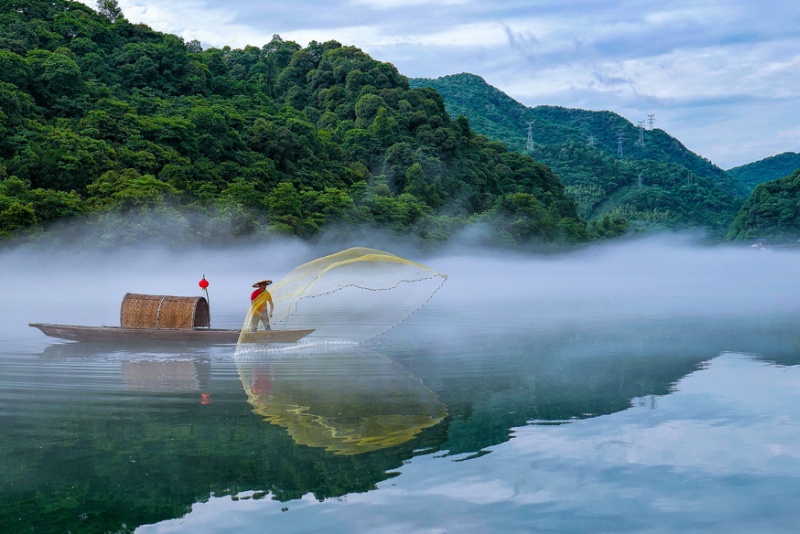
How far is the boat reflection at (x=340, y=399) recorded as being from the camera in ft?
36.5

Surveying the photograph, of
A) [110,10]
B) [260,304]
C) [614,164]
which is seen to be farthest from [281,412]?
[614,164]

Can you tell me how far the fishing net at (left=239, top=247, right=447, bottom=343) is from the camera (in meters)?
18.5

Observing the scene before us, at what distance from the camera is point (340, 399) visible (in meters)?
13.5

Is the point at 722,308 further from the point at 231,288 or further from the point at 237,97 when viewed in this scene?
the point at 237,97

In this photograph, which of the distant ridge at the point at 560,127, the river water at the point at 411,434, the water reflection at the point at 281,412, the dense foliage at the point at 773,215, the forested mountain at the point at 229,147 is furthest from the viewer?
the distant ridge at the point at 560,127

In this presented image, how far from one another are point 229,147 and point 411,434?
5951 cm

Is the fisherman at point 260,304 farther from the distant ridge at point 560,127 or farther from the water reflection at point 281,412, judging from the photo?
→ the distant ridge at point 560,127

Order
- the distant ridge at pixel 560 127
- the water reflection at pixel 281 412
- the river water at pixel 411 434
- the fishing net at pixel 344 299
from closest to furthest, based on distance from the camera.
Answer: the river water at pixel 411 434 → the water reflection at pixel 281 412 → the fishing net at pixel 344 299 → the distant ridge at pixel 560 127

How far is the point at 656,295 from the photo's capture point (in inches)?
1617

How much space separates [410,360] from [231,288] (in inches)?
1215

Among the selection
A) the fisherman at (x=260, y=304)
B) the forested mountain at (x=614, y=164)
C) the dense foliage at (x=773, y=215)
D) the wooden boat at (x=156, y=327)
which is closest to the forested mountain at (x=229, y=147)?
the dense foliage at (x=773, y=215)

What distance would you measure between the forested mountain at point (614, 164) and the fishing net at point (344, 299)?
85.5 m

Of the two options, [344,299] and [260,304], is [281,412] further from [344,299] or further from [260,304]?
[344,299]

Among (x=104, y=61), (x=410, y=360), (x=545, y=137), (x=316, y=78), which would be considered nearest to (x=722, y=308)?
(x=410, y=360)
